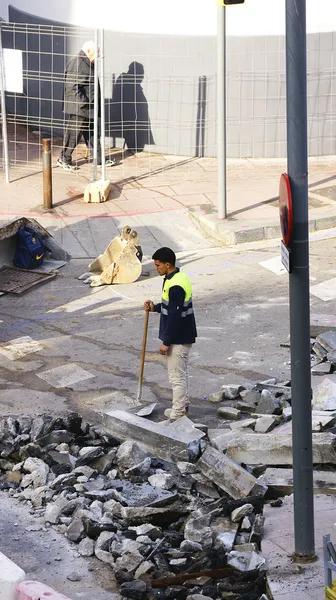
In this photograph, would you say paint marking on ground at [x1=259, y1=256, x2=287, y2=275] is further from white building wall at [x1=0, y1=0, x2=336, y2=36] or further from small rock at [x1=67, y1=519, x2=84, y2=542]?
small rock at [x1=67, y1=519, x2=84, y2=542]

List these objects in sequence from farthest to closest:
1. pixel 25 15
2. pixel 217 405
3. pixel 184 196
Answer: pixel 25 15, pixel 184 196, pixel 217 405

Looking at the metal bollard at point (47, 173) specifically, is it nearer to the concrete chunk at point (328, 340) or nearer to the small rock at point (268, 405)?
the concrete chunk at point (328, 340)

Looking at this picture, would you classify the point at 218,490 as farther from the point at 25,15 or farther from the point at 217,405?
the point at 25,15

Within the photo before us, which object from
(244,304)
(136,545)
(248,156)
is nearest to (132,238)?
(244,304)

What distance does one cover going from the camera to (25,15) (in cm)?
2072

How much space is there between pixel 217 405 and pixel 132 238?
414cm

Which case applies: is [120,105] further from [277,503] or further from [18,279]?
[277,503]

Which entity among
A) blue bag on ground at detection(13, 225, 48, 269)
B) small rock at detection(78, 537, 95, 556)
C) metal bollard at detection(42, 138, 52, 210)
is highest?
metal bollard at detection(42, 138, 52, 210)

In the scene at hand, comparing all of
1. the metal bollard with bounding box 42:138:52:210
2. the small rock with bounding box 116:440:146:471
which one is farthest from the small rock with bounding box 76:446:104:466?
the metal bollard with bounding box 42:138:52:210

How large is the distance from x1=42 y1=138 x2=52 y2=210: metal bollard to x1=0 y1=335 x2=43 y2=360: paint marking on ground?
14.1ft

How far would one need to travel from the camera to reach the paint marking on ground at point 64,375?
1131cm

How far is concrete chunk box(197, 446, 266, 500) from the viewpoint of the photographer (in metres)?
8.18

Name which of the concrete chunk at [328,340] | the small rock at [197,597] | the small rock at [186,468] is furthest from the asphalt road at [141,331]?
the small rock at [197,597]

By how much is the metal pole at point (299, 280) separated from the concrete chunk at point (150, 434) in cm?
210
